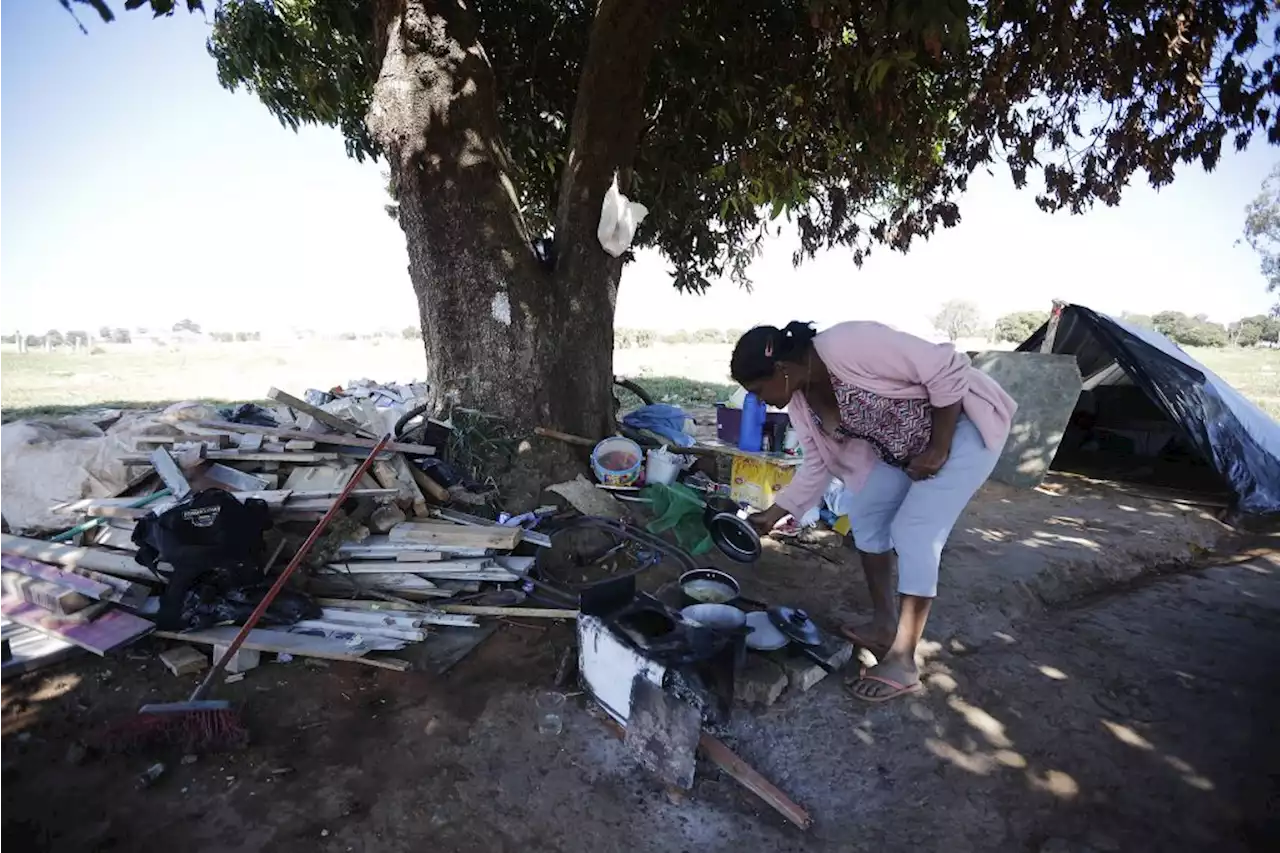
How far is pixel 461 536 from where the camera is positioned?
4.04 meters

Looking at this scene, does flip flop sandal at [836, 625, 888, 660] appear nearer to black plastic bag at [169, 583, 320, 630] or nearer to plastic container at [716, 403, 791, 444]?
plastic container at [716, 403, 791, 444]

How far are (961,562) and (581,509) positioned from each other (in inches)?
111

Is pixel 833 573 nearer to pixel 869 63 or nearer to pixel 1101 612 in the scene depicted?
pixel 1101 612

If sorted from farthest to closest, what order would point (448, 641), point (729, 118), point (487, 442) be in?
point (729, 118) → point (487, 442) → point (448, 641)

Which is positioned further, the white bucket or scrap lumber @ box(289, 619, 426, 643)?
the white bucket

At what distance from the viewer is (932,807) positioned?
94.8 inches

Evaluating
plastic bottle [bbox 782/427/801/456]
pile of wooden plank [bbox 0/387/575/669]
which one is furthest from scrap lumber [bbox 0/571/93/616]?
plastic bottle [bbox 782/427/801/456]

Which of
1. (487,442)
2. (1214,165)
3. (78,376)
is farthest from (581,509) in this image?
(78,376)

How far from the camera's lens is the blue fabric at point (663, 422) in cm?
617

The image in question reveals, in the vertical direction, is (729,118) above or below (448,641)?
above

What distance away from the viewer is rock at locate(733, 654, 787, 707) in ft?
9.64

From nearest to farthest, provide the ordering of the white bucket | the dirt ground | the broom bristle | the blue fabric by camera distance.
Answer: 1. the dirt ground
2. the broom bristle
3. the white bucket
4. the blue fabric

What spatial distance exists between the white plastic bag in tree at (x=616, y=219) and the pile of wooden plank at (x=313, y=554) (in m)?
2.08

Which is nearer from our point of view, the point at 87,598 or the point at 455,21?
the point at 87,598
